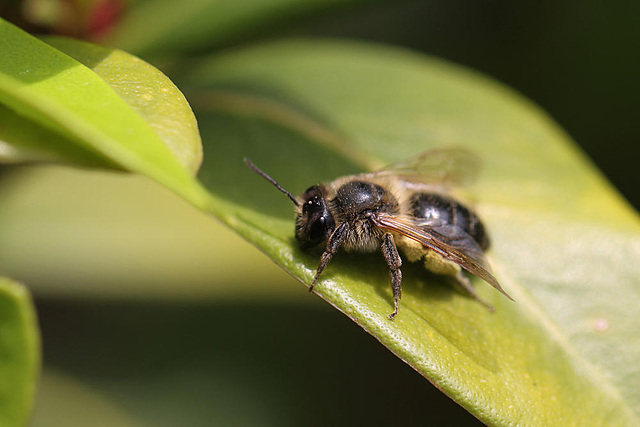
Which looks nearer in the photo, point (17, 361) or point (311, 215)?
point (17, 361)

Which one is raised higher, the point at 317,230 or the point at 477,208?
the point at 477,208

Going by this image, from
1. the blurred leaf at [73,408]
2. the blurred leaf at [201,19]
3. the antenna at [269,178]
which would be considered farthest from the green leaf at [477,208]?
the blurred leaf at [73,408]

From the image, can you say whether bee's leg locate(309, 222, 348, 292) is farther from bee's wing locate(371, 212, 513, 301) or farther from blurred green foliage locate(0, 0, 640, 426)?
blurred green foliage locate(0, 0, 640, 426)

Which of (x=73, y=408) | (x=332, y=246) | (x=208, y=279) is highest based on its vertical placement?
(x=332, y=246)

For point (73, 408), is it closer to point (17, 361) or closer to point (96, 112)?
point (17, 361)

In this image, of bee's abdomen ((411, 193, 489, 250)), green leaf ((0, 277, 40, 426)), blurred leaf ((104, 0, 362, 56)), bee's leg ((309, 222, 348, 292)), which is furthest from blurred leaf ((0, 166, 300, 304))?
green leaf ((0, 277, 40, 426))

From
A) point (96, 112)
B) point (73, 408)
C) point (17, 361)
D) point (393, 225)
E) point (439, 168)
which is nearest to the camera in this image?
point (96, 112)

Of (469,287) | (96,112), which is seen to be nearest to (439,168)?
(469,287)

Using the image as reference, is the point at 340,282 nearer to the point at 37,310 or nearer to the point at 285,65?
the point at 285,65
